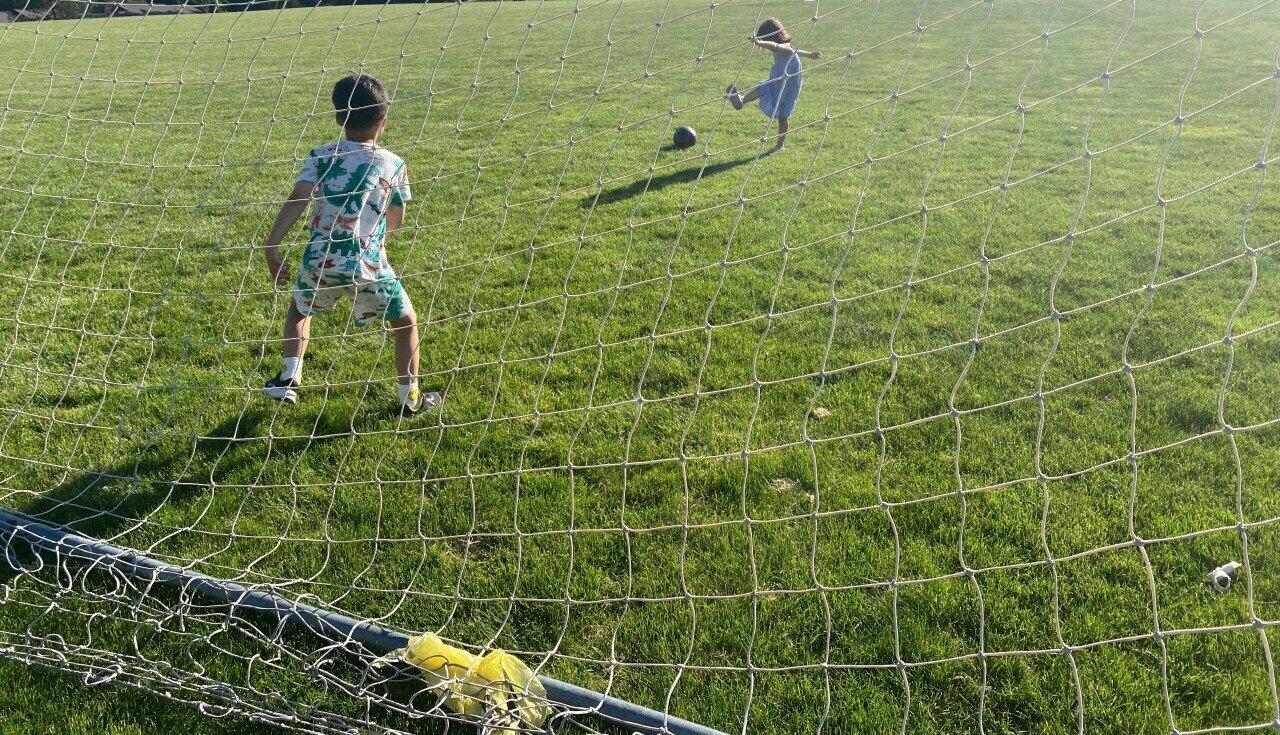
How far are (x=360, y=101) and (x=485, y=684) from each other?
2220 millimetres

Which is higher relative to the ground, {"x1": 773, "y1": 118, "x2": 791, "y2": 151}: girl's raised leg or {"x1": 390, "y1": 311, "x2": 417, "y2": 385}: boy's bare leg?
{"x1": 390, "y1": 311, "x2": 417, "y2": 385}: boy's bare leg

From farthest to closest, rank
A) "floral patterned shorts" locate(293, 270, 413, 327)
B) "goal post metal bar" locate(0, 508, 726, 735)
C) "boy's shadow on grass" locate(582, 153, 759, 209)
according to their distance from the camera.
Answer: "boy's shadow on grass" locate(582, 153, 759, 209), "floral patterned shorts" locate(293, 270, 413, 327), "goal post metal bar" locate(0, 508, 726, 735)

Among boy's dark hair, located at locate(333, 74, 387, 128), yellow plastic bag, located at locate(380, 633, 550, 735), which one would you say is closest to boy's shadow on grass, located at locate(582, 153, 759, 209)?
boy's dark hair, located at locate(333, 74, 387, 128)

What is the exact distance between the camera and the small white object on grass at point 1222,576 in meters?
2.33

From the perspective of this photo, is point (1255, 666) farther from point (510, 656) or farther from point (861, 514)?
point (510, 656)

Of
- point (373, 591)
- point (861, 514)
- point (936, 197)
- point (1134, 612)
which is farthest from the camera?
point (936, 197)

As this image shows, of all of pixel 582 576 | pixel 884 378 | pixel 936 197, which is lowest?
pixel 936 197

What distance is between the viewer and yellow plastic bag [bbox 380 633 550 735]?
6.84 ft

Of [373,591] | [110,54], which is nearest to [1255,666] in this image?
[373,591]

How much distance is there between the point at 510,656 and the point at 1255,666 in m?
1.85

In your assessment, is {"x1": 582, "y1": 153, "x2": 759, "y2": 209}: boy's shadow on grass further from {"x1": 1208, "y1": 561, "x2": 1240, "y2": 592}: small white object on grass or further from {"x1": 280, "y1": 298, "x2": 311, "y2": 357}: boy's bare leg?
{"x1": 1208, "y1": 561, "x2": 1240, "y2": 592}: small white object on grass

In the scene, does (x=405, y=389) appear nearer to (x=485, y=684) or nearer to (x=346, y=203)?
(x=346, y=203)

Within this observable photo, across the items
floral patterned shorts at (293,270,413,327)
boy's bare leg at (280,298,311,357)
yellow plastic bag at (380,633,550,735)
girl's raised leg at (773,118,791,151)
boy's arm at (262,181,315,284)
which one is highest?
boy's arm at (262,181,315,284)

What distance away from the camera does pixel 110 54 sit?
1495cm
